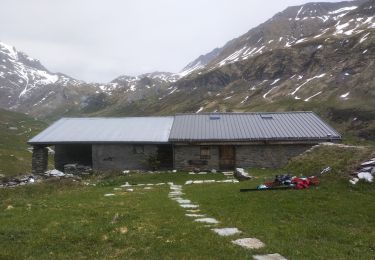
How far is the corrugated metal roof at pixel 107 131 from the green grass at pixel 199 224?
64.0ft

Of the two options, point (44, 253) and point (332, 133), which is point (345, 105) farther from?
point (44, 253)

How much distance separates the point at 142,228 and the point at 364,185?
13554mm

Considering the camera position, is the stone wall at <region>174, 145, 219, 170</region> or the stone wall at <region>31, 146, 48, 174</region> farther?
the stone wall at <region>31, 146, 48, 174</region>

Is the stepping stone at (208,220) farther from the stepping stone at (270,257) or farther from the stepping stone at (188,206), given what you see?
the stepping stone at (270,257)

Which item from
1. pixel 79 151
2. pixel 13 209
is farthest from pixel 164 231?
pixel 79 151

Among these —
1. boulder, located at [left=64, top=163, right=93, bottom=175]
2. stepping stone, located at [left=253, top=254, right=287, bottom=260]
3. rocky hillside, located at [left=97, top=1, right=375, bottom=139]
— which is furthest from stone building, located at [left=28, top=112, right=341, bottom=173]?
rocky hillside, located at [left=97, top=1, right=375, bottom=139]

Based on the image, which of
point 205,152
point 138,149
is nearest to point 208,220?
point 205,152

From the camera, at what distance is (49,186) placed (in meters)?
31.4

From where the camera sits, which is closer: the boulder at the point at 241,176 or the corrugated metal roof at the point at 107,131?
the boulder at the point at 241,176

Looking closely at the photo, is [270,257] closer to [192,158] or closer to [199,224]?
[199,224]

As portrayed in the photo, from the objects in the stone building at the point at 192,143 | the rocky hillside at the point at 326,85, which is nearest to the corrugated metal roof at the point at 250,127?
the stone building at the point at 192,143

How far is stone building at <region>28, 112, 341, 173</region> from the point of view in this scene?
43906mm

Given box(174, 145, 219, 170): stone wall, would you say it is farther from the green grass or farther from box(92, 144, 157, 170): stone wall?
the green grass

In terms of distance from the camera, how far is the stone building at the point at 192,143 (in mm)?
43906
